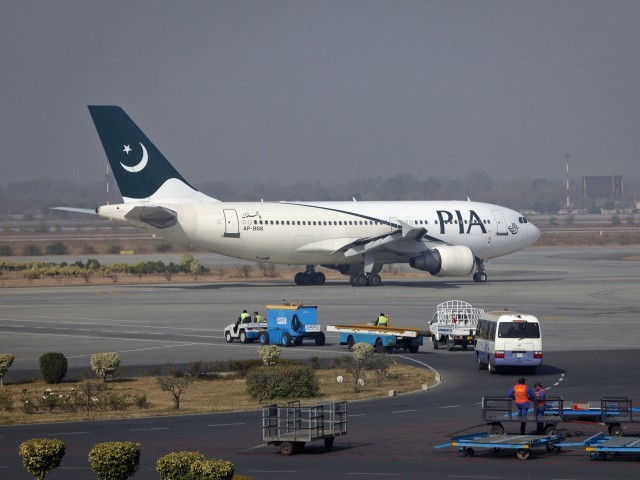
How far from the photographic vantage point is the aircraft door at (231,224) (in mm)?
74062

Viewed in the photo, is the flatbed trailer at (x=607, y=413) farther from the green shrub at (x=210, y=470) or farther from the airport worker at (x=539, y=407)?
the green shrub at (x=210, y=470)

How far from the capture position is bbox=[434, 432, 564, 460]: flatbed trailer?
2481 cm

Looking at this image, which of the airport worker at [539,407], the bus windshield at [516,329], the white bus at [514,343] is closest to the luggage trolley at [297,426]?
the airport worker at [539,407]

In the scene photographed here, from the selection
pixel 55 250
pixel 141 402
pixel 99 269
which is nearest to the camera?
pixel 141 402

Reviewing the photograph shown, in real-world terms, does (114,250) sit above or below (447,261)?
above

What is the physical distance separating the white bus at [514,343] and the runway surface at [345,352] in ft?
2.15

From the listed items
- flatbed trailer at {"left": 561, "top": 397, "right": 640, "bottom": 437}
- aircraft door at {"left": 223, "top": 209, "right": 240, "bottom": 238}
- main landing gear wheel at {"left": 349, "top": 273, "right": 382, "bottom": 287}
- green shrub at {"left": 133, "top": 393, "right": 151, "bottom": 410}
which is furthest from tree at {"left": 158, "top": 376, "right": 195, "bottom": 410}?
main landing gear wheel at {"left": 349, "top": 273, "right": 382, "bottom": 287}

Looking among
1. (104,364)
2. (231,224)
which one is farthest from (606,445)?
(231,224)

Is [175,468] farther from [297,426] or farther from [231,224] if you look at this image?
[231,224]

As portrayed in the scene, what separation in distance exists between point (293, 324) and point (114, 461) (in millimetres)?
29701

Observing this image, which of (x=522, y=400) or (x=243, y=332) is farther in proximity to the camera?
(x=243, y=332)

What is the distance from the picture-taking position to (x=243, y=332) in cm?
4922

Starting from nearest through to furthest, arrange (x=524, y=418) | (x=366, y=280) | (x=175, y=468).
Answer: (x=175, y=468)
(x=524, y=418)
(x=366, y=280)

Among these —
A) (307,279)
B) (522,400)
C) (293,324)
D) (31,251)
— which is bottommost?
(522,400)
